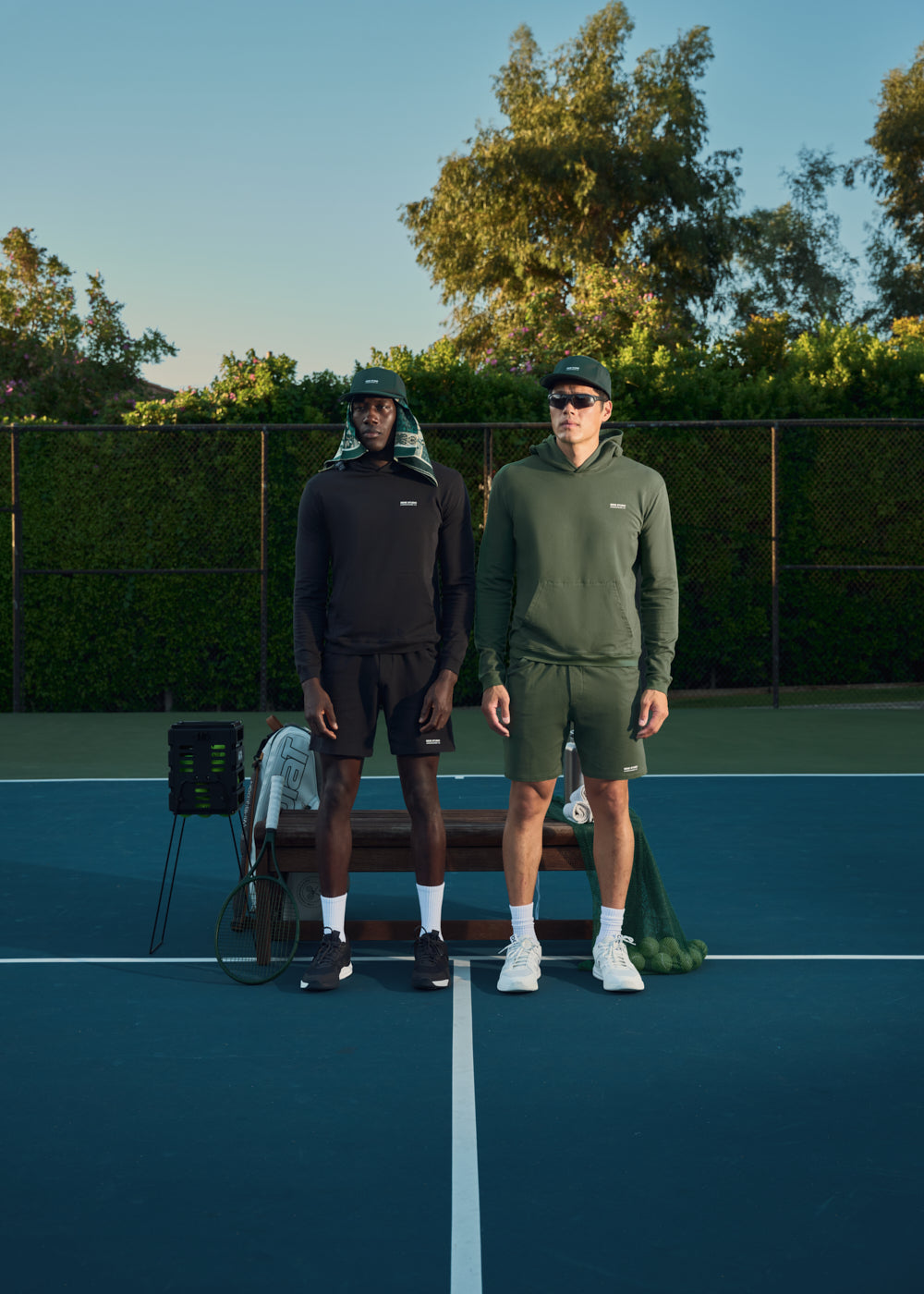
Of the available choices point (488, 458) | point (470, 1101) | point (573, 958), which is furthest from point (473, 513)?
point (470, 1101)

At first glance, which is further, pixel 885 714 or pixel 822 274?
pixel 822 274

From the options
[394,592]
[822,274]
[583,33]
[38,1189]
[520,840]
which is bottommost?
[38,1189]

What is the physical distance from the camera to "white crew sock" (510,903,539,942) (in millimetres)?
4336

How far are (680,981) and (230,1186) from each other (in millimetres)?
1936

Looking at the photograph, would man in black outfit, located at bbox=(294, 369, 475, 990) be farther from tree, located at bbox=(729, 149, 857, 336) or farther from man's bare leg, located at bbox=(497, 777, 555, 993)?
tree, located at bbox=(729, 149, 857, 336)

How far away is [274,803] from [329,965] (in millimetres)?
632

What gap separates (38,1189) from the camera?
2.88 meters

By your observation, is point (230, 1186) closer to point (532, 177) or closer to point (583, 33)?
point (532, 177)

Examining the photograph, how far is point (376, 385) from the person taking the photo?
4270mm

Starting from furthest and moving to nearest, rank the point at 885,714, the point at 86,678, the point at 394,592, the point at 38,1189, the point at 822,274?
1. the point at 822,274
2. the point at 86,678
3. the point at 885,714
4. the point at 394,592
5. the point at 38,1189

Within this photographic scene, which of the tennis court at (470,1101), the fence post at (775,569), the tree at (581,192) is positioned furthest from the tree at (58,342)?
the tennis court at (470,1101)

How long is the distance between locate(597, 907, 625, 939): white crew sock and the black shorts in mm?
747

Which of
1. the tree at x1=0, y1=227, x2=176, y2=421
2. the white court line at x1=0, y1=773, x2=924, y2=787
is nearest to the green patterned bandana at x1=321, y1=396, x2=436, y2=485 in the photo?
the white court line at x1=0, y1=773, x2=924, y2=787

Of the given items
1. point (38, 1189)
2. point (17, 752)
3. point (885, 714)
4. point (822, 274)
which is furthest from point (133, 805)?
Result: point (822, 274)
